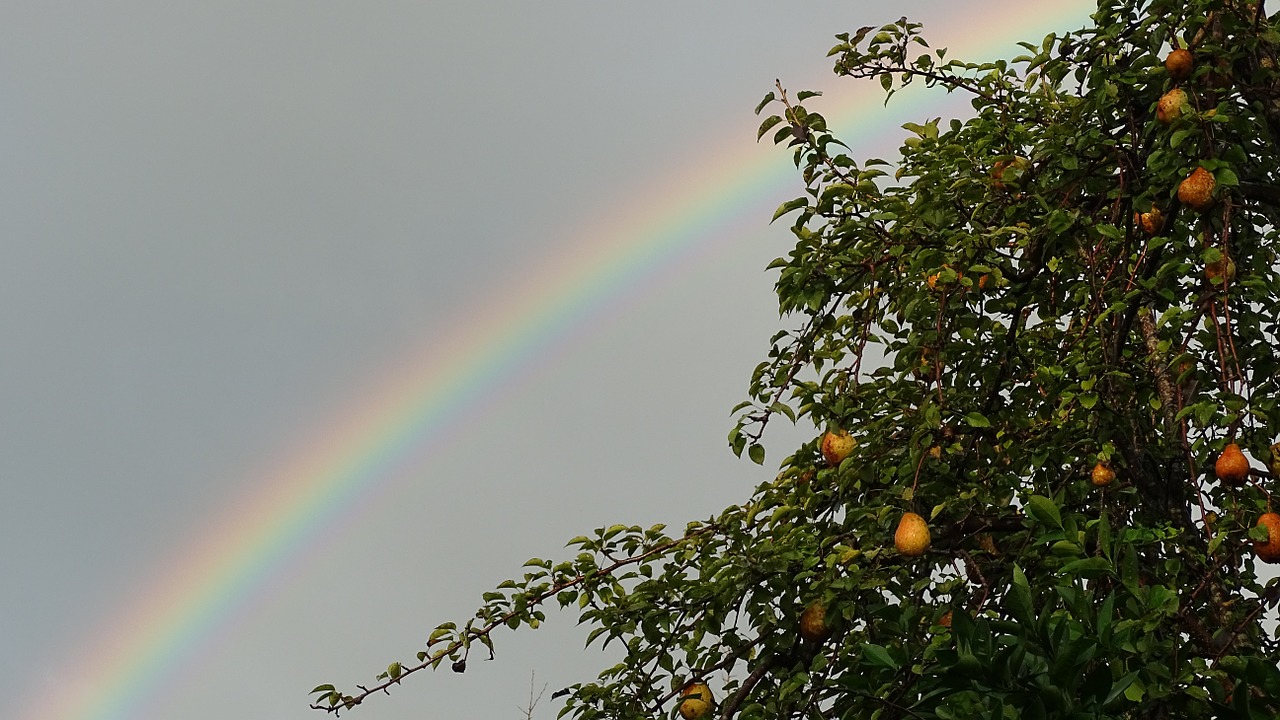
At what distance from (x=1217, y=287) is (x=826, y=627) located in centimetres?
190

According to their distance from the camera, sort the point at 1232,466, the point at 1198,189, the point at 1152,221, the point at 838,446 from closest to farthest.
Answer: the point at 1232,466, the point at 1198,189, the point at 838,446, the point at 1152,221

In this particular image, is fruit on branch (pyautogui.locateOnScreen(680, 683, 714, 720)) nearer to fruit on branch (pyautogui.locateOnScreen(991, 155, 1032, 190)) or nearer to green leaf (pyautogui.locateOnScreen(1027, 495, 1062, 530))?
green leaf (pyautogui.locateOnScreen(1027, 495, 1062, 530))

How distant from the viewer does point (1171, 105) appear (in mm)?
4098

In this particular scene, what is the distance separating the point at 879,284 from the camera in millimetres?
4863

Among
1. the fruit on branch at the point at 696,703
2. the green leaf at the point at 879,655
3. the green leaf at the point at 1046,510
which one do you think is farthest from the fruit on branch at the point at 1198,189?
the fruit on branch at the point at 696,703

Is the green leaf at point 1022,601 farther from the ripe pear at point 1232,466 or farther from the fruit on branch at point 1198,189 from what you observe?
the fruit on branch at point 1198,189

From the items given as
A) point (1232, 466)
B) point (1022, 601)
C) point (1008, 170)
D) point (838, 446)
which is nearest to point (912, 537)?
point (838, 446)

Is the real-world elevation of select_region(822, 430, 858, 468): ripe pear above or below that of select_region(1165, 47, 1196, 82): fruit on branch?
below

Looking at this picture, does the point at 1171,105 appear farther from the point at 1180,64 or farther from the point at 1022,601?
the point at 1022,601

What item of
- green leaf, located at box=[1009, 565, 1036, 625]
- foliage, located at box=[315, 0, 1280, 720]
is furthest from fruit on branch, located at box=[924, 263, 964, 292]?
green leaf, located at box=[1009, 565, 1036, 625]

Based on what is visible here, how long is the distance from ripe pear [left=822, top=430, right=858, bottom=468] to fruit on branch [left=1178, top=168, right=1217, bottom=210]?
1.49m

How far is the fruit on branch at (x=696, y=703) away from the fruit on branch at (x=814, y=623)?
465mm

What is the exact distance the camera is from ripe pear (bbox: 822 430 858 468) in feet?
14.3

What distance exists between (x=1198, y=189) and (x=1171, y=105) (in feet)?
1.17
